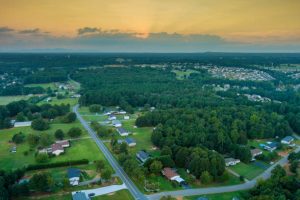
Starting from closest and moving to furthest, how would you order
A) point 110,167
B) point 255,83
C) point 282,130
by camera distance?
1. point 110,167
2. point 282,130
3. point 255,83

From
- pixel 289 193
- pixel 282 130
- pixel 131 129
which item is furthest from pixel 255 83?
pixel 289 193

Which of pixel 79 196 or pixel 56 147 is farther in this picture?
pixel 56 147

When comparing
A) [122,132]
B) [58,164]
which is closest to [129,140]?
[122,132]

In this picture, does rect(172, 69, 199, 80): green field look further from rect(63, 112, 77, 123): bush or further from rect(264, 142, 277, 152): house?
rect(264, 142, 277, 152): house

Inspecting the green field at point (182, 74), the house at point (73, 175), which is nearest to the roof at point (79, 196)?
the house at point (73, 175)

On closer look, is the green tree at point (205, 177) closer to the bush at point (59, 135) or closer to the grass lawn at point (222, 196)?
the grass lawn at point (222, 196)

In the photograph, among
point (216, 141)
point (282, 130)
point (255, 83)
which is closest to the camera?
point (216, 141)

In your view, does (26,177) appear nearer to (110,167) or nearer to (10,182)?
(10,182)

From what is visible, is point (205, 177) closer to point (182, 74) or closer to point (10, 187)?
point (10, 187)
